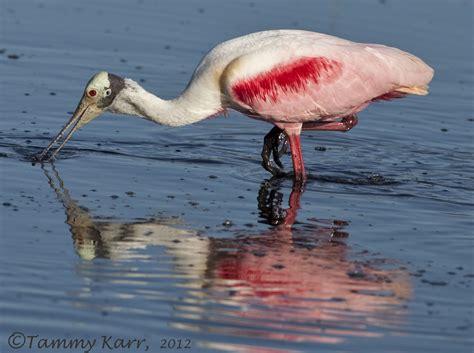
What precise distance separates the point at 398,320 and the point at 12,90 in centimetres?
714

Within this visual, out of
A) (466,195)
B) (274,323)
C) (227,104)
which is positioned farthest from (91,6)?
(274,323)

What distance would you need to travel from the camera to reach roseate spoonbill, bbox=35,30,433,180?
1178 centimetres

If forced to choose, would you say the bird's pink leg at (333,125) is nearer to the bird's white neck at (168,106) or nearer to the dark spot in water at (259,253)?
the bird's white neck at (168,106)

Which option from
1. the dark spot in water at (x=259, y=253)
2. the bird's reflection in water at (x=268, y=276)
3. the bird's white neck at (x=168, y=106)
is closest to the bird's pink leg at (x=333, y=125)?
the bird's white neck at (x=168, y=106)

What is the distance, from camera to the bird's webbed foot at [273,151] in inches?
492

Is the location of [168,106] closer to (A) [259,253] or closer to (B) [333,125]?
(B) [333,125]

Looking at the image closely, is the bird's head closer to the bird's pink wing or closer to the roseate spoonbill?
the roseate spoonbill

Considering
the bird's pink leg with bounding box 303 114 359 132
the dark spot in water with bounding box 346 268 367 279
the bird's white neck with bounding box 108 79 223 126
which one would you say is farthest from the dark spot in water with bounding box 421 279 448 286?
the bird's pink leg with bounding box 303 114 359 132

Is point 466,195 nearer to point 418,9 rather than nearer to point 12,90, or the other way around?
point 12,90

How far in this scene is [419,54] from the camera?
653 inches

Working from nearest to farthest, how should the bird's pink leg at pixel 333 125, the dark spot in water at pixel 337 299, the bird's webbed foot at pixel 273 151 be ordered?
the dark spot in water at pixel 337 299, the bird's webbed foot at pixel 273 151, the bird's pink leg at pixel 333 125

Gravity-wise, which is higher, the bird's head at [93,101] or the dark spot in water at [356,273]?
the bird's head at [93,101]

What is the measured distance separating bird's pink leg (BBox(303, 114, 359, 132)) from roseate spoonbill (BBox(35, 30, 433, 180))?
29 cm

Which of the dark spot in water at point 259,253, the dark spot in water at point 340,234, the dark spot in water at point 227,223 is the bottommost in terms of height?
the dark spot in water at point 227,223
